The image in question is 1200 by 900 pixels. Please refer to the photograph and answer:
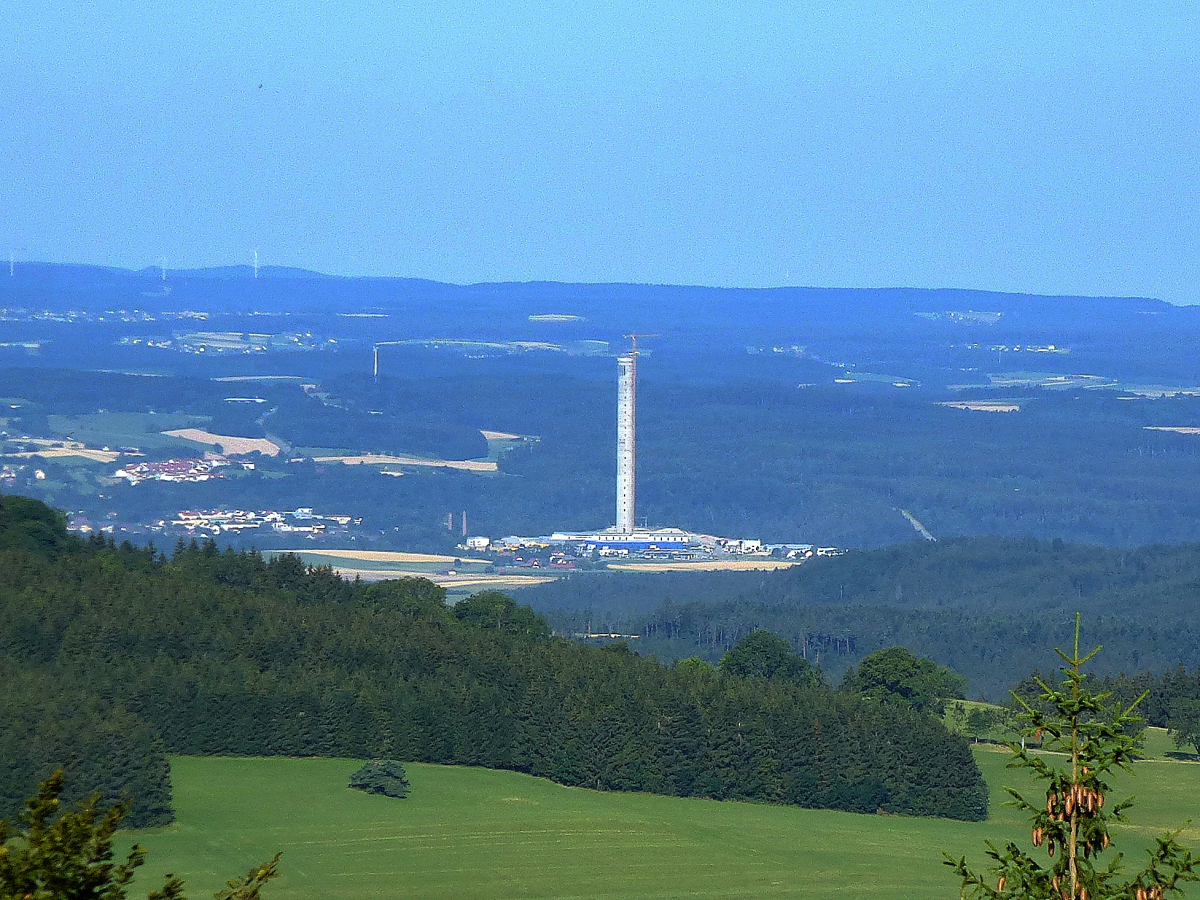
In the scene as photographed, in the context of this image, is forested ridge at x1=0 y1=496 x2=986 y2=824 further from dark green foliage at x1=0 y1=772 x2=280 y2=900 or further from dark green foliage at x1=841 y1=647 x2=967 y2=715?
dark green foliage at x1=0 y1=772 x2=280 y2=900

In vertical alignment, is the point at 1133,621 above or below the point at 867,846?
below

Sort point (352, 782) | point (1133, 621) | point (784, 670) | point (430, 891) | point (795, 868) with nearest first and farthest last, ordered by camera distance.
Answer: point (430, 891) < point (795, 868) < point (352, 782) < point (784, 670) < point (1133, 621)

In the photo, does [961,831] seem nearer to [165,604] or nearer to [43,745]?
[43,745]

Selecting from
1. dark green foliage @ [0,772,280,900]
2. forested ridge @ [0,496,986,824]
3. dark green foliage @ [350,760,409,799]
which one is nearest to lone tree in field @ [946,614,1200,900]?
dark green foliage @ [0,772,280,900]

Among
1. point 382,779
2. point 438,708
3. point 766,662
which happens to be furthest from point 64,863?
point 766,662

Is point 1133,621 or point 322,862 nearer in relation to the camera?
point 322,862

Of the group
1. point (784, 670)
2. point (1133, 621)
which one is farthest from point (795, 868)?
point (1133, 621)

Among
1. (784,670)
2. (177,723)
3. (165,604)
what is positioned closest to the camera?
(177,723)
